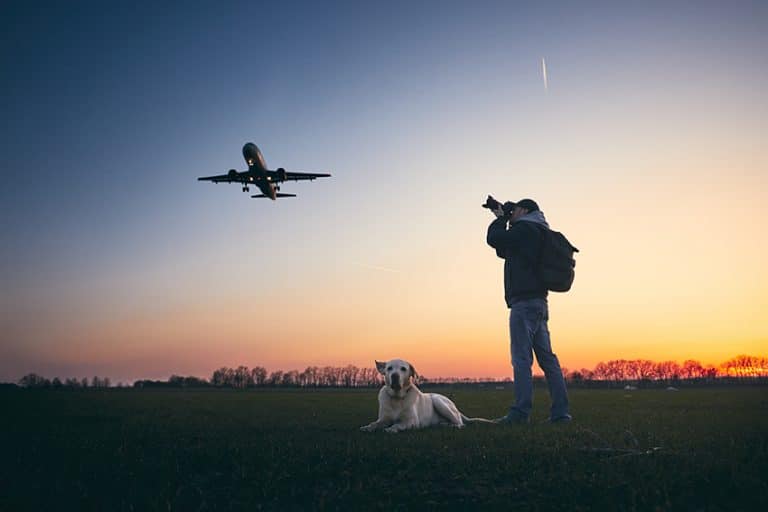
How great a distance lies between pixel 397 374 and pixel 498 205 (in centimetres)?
340

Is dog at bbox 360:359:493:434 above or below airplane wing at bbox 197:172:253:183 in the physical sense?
below

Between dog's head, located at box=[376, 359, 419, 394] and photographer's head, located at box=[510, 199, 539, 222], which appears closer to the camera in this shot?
dog's head, located at box=[376, 359, 419, 394]

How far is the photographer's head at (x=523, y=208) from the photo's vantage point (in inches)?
340

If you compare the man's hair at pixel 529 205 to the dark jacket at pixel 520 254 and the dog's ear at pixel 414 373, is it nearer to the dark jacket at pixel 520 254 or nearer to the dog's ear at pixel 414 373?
the dark jacket at pixel 520 254

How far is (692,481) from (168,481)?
12.6 feet

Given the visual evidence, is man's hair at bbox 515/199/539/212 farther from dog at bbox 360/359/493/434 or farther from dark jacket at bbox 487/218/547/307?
dog at bbox 360/359/493/434

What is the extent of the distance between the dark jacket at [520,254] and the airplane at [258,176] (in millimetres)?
34288

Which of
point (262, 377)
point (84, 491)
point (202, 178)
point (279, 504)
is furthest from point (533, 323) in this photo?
point (262, 377)

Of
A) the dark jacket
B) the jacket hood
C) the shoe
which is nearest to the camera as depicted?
the shoe

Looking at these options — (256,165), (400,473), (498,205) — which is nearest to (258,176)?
(256,165)

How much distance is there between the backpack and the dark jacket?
8cm

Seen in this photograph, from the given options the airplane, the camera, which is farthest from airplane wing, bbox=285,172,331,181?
the camera

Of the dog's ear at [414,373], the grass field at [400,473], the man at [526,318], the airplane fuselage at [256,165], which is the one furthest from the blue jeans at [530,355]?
the airplane fuselage at [256,165]

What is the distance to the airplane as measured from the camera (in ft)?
130
